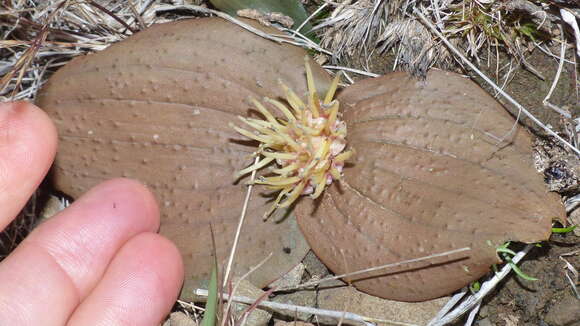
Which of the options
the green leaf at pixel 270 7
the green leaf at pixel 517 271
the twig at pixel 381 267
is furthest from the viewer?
the green leaf at pixel 270 7

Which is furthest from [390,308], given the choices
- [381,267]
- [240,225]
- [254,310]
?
[240,225]

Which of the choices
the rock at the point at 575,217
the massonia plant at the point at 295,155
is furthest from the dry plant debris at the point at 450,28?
the rock at the point at 575,217

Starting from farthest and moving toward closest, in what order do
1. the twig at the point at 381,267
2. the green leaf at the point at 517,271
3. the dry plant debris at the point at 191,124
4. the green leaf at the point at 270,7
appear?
the green leaf at the point at 270,7
the dry plant debris at the point at 191,124
the green leaf at the point at 517,271
the twig at the point at 381,267

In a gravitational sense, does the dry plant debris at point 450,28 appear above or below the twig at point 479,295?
above

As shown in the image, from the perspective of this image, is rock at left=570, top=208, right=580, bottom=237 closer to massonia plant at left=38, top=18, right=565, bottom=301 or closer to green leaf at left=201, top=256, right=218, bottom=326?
massonia plant at left=38, top=18, right=565, bottom=301

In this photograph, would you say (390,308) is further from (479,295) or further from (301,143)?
(301,143)

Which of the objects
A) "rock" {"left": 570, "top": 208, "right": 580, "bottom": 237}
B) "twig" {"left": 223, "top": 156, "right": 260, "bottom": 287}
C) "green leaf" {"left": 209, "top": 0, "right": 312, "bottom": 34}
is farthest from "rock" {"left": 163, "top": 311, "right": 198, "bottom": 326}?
"rock" {"left": 570, "top": 208, "right": 580, "bottom": 237}

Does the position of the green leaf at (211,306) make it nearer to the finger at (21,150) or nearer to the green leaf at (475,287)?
the finger at (21,150)
